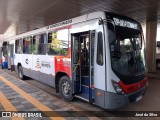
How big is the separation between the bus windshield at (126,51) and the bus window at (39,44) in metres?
3.96

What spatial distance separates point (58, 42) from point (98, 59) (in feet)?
8.02

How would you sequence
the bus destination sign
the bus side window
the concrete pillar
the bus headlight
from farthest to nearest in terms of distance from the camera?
the concrete pillar < the bus destination sign < the bus side window < the bus headlight

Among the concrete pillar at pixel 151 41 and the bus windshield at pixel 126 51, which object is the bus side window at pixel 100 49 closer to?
the bus windshield at pixel 126 51

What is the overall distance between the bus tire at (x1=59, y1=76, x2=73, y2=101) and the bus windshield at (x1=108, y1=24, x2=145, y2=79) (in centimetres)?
218

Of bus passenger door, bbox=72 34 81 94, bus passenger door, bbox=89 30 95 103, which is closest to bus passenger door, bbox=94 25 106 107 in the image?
bus passenger door, bbox=89 30 95 103

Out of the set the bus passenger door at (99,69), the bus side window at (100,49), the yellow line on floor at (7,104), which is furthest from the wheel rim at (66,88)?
the bus side window at (100,49)

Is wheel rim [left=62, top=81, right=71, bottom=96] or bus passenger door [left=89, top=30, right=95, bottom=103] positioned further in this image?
wheel rim [left=62, top=81, right=71, bottom=96]

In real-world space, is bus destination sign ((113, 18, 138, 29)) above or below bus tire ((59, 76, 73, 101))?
above

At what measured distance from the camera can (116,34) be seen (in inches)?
189

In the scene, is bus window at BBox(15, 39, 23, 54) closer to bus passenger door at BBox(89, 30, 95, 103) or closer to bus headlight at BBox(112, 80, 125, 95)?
bus passenger door at BBox(89, 30, 95, 103)

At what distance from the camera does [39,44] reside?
8.41m

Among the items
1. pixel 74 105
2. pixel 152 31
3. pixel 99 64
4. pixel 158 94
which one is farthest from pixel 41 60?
pixel 152 31

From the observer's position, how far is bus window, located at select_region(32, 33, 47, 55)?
25.9 feet

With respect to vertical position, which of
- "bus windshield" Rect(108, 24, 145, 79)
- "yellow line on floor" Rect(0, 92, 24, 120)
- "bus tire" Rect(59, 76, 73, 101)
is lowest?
"yellow line on floor" Rect(0, 92, 24, 120)
